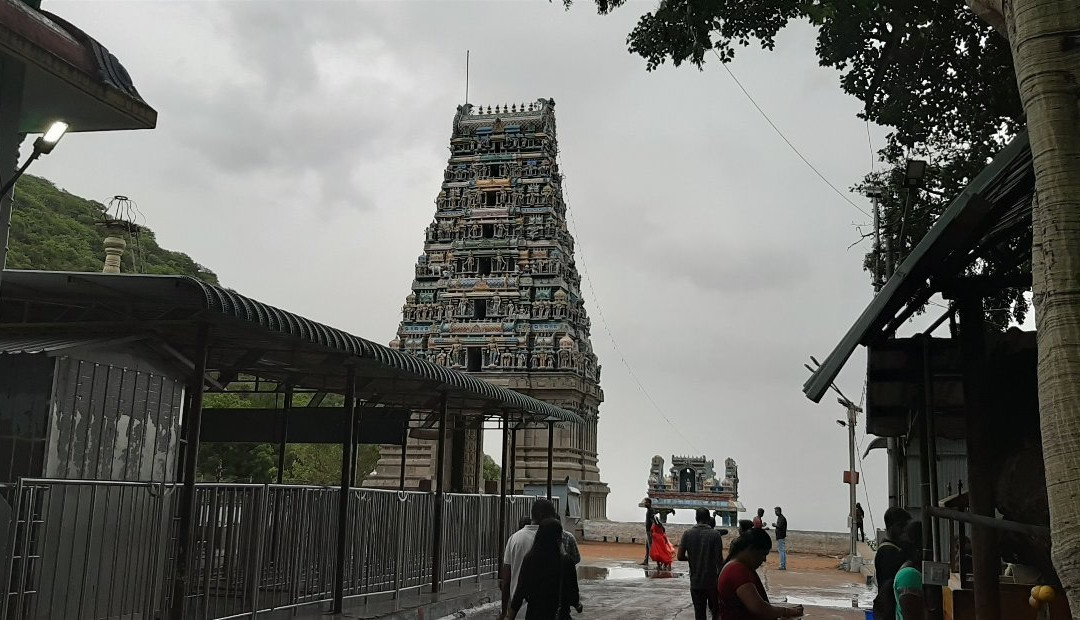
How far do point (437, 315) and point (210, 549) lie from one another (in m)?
34.2

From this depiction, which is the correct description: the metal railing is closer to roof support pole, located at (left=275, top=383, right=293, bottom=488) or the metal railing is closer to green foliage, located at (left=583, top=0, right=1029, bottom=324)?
roof support pole, located at (left=275, top=383, right=293, bottom=488)

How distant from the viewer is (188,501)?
26.9 ft

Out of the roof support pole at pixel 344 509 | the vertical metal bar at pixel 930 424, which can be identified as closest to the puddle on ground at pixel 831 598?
the roof support pole at pixel 344 509

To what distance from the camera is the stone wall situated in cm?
3212

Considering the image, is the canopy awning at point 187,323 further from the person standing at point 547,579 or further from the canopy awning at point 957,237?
the canopy awning at point 957,237

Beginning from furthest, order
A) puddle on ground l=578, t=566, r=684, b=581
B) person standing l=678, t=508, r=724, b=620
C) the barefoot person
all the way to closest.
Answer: puddle on ground l=578, t=566, r=684, b=581
person standing l=678, t=508, r=724, b=620
the barefoot person

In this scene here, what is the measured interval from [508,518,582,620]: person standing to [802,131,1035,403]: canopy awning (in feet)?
7.05

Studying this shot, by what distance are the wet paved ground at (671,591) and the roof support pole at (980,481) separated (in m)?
7.95

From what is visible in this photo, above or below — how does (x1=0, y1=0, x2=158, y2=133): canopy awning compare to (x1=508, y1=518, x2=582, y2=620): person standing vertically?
above

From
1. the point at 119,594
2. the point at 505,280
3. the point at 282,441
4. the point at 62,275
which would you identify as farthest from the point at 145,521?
the point at 505,280

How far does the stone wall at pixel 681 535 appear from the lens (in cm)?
3212

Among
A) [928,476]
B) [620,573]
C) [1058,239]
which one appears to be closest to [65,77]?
[1058,239]

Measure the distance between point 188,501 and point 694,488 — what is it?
112 feet

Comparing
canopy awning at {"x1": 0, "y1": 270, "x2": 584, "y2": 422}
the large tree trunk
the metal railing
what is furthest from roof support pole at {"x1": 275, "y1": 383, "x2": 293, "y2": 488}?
the large tree trunk
